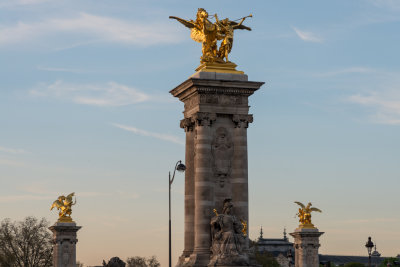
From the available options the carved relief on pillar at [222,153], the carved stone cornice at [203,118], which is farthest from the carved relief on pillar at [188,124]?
the carved relief on pillar at [222,153]

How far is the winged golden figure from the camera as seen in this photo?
4916cm

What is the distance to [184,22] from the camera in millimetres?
50281

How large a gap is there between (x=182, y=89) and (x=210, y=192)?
5599 mm

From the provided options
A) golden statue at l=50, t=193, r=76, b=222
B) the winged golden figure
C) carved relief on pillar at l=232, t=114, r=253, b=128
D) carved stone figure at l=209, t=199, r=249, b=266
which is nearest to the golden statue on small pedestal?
the winged golden figure

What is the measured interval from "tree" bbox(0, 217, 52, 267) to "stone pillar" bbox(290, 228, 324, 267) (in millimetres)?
25764

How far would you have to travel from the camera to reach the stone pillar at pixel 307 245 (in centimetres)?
9225

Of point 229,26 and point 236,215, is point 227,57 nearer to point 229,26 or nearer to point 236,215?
point 229,26

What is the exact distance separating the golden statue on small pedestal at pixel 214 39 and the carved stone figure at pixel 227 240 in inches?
277

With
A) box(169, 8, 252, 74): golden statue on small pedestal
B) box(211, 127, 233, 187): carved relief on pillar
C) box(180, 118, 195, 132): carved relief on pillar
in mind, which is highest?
box(169, 8, 252, 74): golden statue on small pedestal

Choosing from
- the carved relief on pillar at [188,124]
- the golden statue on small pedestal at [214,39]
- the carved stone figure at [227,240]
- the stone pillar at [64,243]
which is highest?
the golden statue on small pedestal at [214,39]

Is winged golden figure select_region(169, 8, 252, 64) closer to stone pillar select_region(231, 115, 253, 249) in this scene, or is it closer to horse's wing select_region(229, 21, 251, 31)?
horse's wing select_region(229, 21, 251, 31)

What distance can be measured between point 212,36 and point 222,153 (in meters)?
6.12

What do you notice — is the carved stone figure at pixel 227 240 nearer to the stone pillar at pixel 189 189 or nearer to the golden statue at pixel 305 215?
the stone pillar at pixel 189 189

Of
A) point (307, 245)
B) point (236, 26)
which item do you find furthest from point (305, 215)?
point (236, 26)
